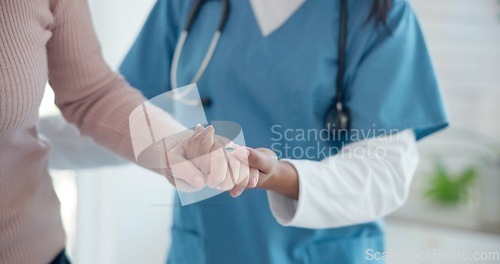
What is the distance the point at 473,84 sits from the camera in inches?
50.7

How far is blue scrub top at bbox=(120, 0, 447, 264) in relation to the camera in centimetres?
61

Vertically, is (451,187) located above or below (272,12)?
below

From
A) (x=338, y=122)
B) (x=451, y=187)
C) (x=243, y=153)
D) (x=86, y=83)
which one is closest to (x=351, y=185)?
(x=338, y=122)

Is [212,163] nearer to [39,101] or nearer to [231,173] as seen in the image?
[231,173]

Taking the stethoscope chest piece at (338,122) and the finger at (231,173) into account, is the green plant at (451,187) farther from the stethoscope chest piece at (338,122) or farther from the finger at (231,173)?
the finger at (231,173)

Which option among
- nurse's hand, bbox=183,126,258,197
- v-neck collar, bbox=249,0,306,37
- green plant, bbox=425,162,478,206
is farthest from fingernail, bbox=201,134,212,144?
green plant, bbox=425,162,478,206

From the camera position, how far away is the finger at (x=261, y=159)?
1.52 ft

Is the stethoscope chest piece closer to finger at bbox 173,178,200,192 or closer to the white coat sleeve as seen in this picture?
the white coat sleeve

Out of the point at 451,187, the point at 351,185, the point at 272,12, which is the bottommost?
the point at 451,187

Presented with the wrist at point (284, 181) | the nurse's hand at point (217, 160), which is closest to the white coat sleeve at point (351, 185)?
the wrist at point (284, 181)

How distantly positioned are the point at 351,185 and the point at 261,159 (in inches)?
5.8

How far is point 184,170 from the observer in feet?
1.45

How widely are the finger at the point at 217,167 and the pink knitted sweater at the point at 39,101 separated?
0.55 feet

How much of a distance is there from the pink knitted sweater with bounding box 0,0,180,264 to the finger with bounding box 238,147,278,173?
0.16 metres
